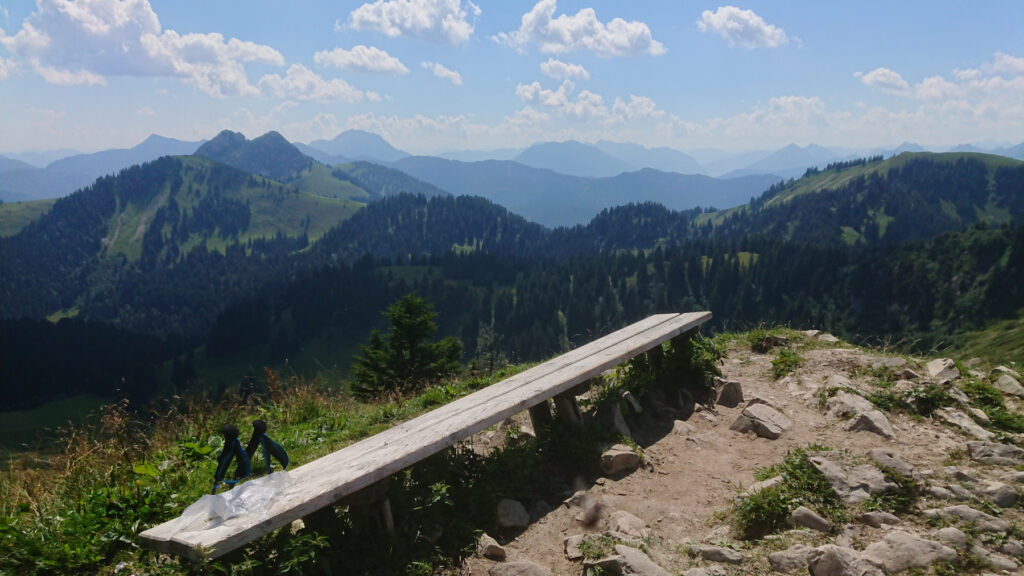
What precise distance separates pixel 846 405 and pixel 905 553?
359cm

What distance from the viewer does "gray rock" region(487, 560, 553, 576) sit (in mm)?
4387

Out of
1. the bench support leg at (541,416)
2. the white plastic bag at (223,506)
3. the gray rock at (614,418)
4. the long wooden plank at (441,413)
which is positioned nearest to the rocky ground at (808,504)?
the gray rock at (614,418)

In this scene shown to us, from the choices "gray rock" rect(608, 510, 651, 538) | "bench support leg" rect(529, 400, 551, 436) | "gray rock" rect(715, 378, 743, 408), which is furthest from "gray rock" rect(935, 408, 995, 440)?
"bench support leg" rect(529, 400, 551, 436)

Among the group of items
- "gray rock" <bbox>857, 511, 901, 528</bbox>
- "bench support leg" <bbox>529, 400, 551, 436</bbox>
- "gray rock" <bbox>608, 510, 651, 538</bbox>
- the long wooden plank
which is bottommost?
"gray rock" <bbox>608, 510, 651, 538</bbox>

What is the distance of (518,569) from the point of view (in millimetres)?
4422

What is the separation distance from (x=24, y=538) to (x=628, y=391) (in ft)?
21.1

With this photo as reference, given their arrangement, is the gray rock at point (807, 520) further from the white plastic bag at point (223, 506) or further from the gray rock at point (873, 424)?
the white plastic bag at point (223, 506)

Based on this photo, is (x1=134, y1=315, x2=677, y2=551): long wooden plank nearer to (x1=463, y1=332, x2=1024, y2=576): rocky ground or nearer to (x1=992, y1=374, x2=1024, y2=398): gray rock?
(x1=463, y1=332, x2=1024, y2=576): rocky ground

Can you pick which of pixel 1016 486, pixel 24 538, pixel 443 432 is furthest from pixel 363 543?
pixel 1016 486

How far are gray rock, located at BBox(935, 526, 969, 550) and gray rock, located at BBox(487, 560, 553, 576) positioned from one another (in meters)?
3.29

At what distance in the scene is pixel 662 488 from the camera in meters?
6.07

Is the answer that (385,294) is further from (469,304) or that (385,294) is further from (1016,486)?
(1016,486)

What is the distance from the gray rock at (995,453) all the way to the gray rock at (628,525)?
4.05 m

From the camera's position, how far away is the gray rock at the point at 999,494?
5203 millimetres
